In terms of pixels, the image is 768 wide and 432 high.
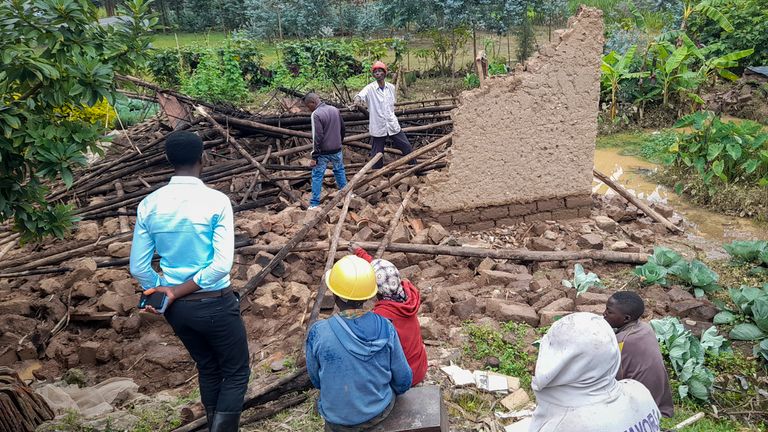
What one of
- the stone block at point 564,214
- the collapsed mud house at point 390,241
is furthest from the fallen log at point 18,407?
the stone block at point 564,214

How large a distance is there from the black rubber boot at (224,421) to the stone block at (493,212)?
4.79 meters

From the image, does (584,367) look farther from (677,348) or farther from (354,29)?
(354,29)

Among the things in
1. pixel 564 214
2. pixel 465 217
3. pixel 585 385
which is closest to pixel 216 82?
pixel 465 217

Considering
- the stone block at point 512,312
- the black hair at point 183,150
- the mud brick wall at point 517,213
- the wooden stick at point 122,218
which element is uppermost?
the black hair at point 183,150

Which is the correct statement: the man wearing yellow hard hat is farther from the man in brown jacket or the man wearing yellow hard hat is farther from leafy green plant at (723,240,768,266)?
leafy green plant at (723,240,768,266)

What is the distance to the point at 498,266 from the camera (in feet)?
22.1

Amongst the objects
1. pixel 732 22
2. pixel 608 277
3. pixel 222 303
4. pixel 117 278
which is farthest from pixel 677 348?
pixel 732 22

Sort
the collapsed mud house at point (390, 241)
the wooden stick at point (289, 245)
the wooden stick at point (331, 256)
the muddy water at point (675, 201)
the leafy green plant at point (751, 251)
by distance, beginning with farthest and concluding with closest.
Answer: the muddy water at point (675, 201) < the leafy green plant at point (751, 251) < the wooden stick at point (289, 245) < the collapsed mud house at point (390, 241) < the wooden stick at point (331, 256)

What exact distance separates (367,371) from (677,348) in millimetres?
2780

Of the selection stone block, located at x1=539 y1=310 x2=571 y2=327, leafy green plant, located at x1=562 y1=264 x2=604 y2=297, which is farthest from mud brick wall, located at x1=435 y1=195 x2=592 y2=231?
stone block, located at x1=539 y1=310 x2=571 y2=327

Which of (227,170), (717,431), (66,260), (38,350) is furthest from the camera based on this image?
(227,170)

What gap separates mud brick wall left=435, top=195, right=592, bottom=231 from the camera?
783cm

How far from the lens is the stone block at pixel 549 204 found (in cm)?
795

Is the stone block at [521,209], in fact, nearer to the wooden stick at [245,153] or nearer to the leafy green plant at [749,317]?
the wooden stick at [245,153]
